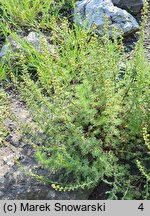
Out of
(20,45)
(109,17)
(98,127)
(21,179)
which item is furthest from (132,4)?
(21,179)

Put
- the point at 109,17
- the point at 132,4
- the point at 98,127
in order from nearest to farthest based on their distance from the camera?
the point at 98,127 < the point at 109,17 < the point at 132,4

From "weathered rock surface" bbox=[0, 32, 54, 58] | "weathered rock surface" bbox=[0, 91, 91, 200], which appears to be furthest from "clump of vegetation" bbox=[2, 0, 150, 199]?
"weathered rock surface" bbox=[0, 32, 54, 58]

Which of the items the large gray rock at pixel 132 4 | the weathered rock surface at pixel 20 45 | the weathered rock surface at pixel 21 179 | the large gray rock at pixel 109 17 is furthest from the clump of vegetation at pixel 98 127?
the large gray rock at pixel 132 4

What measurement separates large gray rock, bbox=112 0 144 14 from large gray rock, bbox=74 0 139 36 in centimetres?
26

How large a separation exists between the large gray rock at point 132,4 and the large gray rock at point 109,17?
257mm

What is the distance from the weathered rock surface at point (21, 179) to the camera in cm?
295

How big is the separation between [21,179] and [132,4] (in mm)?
2559

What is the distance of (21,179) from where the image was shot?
3061 millimetres

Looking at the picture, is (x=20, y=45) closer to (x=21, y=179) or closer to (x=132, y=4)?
(x=132, y=4)

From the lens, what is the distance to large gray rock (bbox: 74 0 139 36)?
4234mm

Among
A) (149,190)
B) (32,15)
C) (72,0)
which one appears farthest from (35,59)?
(149,190)

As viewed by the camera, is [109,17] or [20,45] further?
[109,17]

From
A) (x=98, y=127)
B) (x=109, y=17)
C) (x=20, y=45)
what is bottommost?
(x=98, y=127)

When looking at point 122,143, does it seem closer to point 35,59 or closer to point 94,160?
point 94,160
